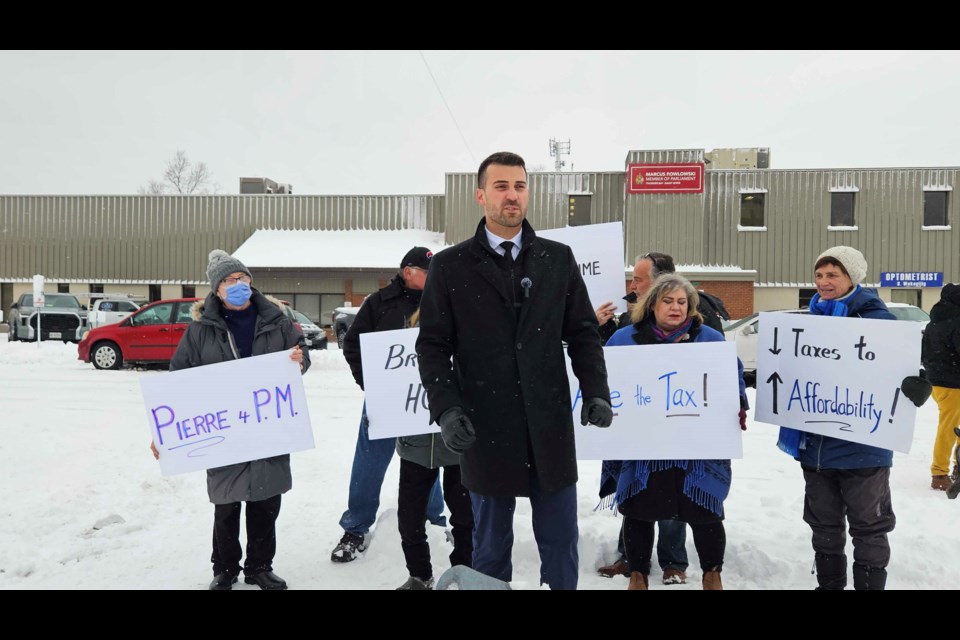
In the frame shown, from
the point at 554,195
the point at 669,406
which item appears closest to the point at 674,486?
the point at 669,406

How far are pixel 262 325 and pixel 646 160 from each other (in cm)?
2793

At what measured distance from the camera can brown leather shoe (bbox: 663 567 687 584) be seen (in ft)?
13.2

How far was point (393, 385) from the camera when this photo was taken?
172 inches

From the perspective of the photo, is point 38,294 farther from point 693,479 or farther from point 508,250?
point 693,479

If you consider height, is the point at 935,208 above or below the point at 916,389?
above

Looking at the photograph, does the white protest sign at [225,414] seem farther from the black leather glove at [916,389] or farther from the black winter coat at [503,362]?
the black leather glove at [916,389]

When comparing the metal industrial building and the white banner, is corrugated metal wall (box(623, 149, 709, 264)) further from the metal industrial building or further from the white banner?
the white banner

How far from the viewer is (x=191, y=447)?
4.02 m

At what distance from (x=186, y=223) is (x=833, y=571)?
116 ft

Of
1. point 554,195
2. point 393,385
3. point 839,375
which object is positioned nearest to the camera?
point 839,375

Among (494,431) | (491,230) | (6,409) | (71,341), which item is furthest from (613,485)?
(71,341)

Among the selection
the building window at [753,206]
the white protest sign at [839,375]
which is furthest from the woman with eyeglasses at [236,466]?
the building window at [753,206]

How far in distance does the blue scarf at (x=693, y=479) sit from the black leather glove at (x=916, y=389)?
96 centimetres
